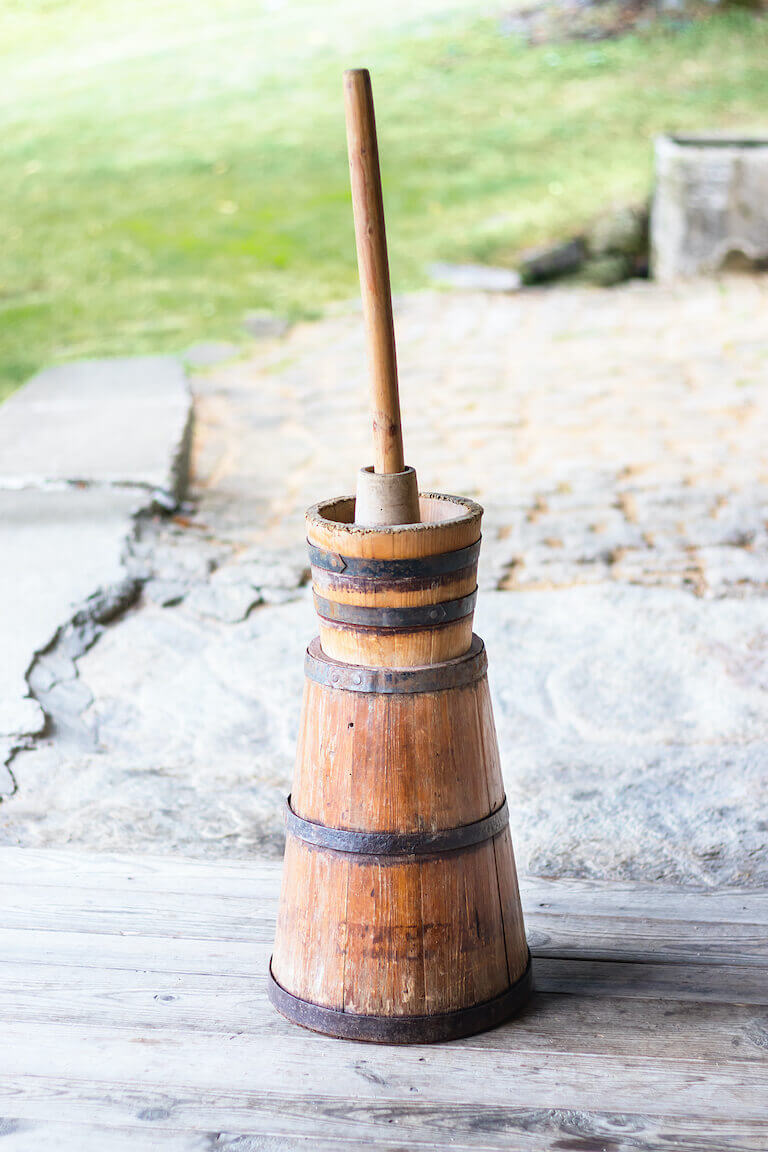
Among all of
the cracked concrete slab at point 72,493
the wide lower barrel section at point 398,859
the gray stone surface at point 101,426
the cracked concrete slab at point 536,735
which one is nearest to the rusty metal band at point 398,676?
the wide lower barrel section at point 398,859

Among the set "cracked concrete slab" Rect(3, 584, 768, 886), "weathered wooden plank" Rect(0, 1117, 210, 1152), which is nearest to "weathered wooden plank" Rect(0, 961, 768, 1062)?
"weathered wooden plank" Rect(0, 1117, 210, 1152)

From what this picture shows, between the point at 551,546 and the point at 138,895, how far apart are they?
224 centimetres

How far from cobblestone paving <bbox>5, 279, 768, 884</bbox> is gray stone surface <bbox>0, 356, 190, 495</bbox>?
0.77ft

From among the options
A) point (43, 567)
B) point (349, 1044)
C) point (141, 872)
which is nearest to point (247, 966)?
point (349, 1044)

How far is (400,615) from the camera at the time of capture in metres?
1.70

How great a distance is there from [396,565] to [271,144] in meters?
11.4

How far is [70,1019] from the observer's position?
187cm

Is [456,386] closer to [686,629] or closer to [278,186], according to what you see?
[686,629]

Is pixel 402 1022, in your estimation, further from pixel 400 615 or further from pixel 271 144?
pixel 271 144

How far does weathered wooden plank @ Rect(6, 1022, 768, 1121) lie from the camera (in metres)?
1.66

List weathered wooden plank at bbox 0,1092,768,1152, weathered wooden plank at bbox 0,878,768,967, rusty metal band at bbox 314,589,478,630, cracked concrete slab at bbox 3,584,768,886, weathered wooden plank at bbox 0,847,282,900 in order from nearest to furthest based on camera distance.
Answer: weathered wooden plank at bbox 0,1092,768,1152 → rusty metal band at bbox 314,589,478,630 → weathered wooden plank at bbox 0,878,768,967 → weathered wooden plank at bbox 0,847,282,900 → cracked concrete slab at bbox 3,584,768,886

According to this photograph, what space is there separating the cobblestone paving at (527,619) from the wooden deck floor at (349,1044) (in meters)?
→ 0.29

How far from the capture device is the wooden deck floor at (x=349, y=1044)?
161 cm

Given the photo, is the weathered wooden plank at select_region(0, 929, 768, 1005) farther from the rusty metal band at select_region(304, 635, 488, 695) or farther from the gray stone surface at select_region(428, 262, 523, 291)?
the gray stone surface at select_region(428, 262, 523, 291)
